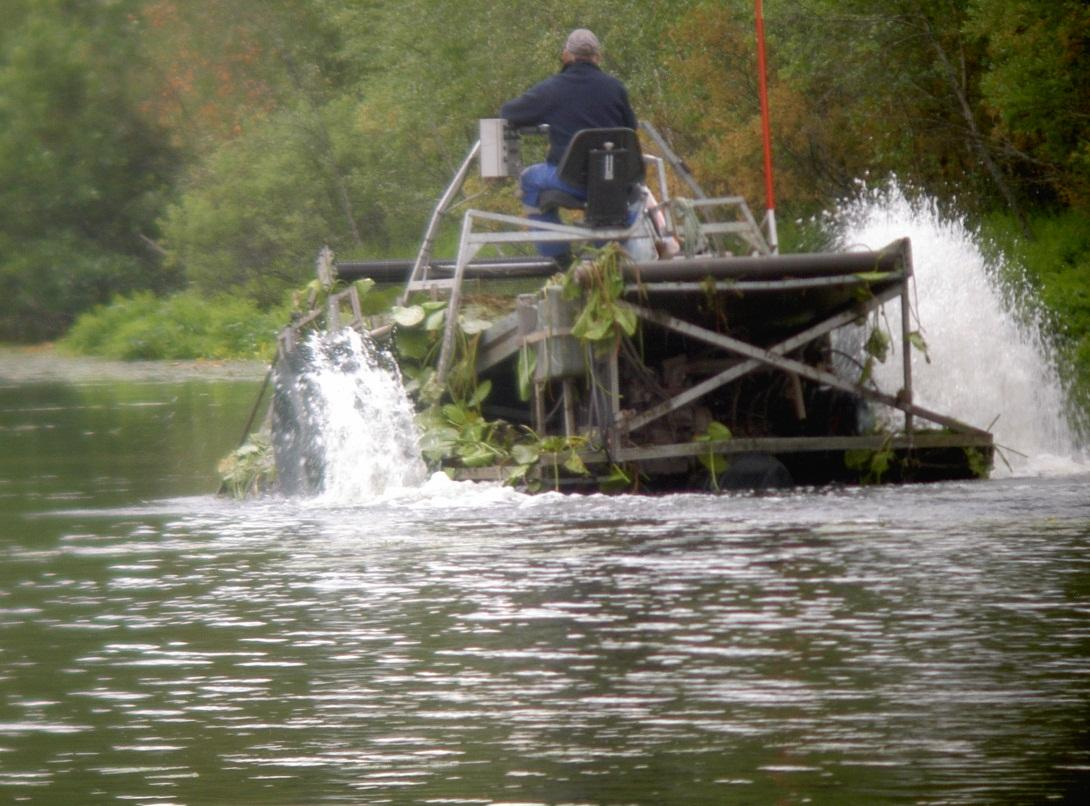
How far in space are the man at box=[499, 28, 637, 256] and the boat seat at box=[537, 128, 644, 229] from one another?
0.19 meters

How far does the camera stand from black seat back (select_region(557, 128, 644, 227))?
13.9m

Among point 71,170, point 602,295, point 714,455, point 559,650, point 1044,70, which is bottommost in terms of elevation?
point 559,650

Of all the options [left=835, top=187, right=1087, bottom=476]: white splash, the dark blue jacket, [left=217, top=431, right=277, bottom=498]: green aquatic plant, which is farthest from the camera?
[left=217, top=431, right=277, bottom=498]: green aquatic plant

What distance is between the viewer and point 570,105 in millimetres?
14250

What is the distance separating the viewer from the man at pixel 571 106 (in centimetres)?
1424

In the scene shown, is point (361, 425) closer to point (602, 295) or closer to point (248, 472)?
point (248, 472)

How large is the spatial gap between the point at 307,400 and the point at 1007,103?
8.61 meters

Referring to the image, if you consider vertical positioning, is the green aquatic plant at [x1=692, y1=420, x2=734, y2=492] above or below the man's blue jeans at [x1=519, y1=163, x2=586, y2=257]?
Answer: below

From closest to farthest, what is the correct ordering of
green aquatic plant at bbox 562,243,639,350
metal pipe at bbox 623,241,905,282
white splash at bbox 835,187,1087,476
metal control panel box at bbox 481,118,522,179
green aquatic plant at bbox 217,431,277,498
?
green aquatic plant at bbox 562,243,639,350 < metal pipe at bbox 623,241,905,282 < metal control panel box at bbox 481,118,522,179 < white splash at bbox 835,187,1087,476 < green aquatic plant at bbox 217,431,277,498

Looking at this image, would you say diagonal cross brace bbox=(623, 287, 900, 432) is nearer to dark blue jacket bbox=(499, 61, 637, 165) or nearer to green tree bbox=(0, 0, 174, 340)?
dark blue jacket bbox=(499, 61, 637, 165)

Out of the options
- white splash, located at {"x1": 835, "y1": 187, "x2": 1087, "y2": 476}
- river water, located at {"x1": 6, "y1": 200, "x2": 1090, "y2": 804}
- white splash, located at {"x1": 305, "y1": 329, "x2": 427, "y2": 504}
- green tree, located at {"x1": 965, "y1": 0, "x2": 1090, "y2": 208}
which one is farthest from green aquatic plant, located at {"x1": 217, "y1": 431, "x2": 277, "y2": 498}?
green tree, located at {"x1": 965, "y1": 0, "x2": 1090, "y2": 208}

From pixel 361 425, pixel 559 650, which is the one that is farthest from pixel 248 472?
pixel 559 650

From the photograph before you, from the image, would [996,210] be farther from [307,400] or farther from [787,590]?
[787,590]

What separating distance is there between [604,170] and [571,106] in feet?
1.75
